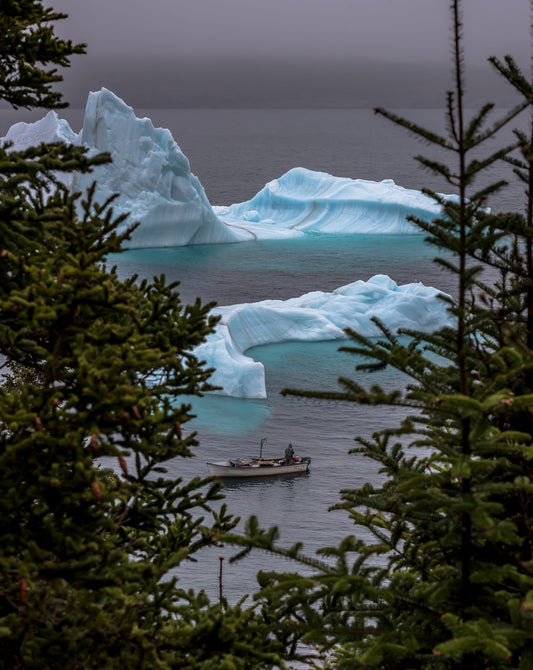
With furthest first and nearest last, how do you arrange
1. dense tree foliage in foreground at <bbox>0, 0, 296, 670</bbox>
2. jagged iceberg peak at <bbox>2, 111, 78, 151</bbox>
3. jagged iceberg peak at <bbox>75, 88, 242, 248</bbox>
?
jagged iceberg peak at <bbox>2, 111, 78, 151</bbox>
jagged iceberg peak at <bbox>75, 88, 242, 248</bbox>
dense tree foliage in foreground at <bbox>0, 0, 296, 670</bbox>

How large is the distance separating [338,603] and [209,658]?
1.23 metres

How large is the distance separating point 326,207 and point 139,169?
24354 millimetres

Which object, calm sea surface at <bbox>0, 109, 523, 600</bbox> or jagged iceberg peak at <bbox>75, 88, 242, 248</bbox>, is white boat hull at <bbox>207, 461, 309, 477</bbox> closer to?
calm sea surface at <bbox>0, 109, 523, 600</bbox>

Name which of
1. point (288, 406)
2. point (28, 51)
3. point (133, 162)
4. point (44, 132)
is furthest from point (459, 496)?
point (44, 132)

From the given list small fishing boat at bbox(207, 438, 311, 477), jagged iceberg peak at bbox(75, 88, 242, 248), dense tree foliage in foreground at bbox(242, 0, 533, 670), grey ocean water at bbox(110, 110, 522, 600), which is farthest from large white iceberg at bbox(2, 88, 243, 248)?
dense tree foliage in foreground at bbox(242, 0, 533, 670)

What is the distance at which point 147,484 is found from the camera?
6707mm

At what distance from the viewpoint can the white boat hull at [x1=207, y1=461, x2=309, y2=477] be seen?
31484 mm

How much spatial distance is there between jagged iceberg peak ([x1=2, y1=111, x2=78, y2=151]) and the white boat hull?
104 ft

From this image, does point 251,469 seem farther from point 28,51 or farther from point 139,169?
point 139,169

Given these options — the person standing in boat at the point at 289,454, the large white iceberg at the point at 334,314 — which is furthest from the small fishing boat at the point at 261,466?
the large white iceberg at the point at 334,314

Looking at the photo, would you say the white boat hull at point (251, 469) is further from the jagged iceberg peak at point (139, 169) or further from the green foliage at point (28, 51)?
the jagged iceberg peak at point (139, 169)

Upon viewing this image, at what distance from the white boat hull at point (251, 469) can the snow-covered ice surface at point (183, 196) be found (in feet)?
63.3

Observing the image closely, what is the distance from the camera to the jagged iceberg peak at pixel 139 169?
5681 cm

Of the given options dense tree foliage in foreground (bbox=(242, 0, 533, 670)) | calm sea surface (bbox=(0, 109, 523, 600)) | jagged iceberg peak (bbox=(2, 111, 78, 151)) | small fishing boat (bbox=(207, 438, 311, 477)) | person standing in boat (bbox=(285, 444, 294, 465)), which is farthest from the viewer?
jagged iceberg peak (bbox=(2, 111, 78, 151))
